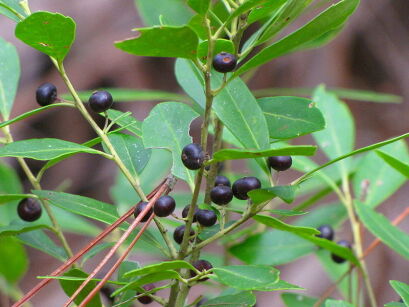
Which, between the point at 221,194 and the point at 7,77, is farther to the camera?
the point at 7,77

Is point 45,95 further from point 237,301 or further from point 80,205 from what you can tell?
point 237,301

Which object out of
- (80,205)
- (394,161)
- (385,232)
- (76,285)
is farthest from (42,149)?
(385,232)

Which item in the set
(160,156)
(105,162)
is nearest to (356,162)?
(160,156)

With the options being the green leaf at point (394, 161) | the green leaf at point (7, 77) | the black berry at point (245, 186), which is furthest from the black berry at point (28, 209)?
the green leaf at point (394, 161)

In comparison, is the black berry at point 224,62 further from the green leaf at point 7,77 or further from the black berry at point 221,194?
the green leaf at point 7,77

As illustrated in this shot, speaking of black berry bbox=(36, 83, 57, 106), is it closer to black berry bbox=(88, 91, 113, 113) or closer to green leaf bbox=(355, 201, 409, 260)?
black berry bbox=(88, 91, 113, 113)

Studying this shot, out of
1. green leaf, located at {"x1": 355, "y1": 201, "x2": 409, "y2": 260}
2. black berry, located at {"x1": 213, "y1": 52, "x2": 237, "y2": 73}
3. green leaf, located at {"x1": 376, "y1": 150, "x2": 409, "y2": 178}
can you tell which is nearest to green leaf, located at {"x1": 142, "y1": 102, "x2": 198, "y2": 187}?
black berry, located at {"x1": 213, "y1": 52, "x2": 237, "y2": 73}

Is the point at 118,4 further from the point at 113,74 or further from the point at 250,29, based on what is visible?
the point at 250,29
